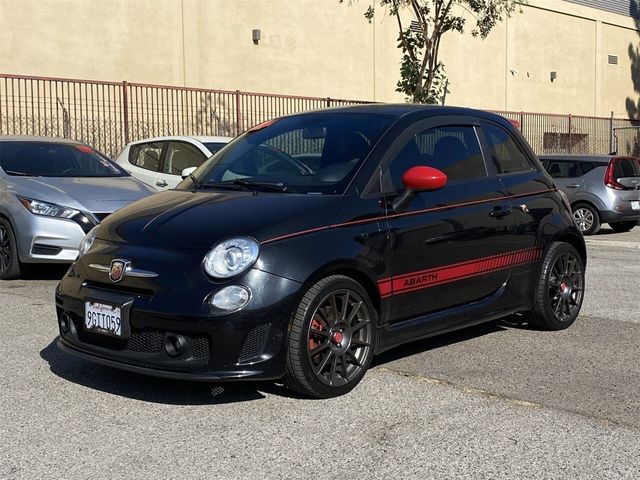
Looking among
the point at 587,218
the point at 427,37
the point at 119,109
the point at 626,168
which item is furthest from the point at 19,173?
the point at 626,168

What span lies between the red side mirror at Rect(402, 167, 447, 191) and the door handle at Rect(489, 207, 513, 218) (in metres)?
0.71

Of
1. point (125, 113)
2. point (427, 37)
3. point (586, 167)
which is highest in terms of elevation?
point (427, 37)

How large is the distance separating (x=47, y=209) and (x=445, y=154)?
179 inches

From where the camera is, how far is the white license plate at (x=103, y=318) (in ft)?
15.6

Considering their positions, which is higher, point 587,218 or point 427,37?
point 427,37

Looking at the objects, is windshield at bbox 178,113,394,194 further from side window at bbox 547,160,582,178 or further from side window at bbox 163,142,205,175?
side window at bbox 547,160,582,178

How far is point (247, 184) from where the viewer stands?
5543mm

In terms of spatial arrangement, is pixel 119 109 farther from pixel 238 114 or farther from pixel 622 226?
pixel 622 226

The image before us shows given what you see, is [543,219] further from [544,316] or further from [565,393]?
[565,393]

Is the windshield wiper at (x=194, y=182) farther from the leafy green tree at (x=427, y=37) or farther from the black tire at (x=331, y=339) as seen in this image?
the leafy green tree at (x=427, y=37)

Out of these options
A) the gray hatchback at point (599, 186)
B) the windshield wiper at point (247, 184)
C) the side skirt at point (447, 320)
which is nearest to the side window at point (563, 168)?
the gray hatchback at point (599, 186)

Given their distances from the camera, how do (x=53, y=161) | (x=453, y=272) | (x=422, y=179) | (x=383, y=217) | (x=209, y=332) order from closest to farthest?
(x=209, y=332), (x=383, y=217), (x=422, y=179), (x=453, y=272), (x=53, y=161)

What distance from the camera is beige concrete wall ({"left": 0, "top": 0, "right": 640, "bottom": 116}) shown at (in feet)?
62.2

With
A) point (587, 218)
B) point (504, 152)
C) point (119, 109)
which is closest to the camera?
point (504, 152)
